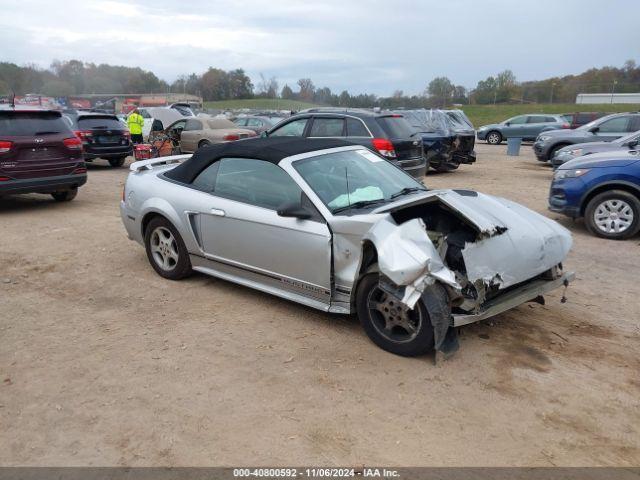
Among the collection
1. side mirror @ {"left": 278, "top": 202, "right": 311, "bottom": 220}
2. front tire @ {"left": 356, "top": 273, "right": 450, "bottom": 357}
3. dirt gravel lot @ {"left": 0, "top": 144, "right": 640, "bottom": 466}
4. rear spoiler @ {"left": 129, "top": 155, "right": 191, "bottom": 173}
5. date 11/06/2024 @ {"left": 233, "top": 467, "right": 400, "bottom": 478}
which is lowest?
date 11/06/2024 @ {"left": 233, "top": 467, "right": 400, "bottom": 478}

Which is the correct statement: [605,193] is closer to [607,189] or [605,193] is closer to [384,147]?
[607,189]

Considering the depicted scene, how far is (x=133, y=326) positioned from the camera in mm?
4414

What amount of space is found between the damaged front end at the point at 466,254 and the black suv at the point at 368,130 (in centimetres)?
547

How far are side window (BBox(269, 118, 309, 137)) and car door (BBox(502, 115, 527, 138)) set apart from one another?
62.2 feet

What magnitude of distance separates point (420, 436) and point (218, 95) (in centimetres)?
9611

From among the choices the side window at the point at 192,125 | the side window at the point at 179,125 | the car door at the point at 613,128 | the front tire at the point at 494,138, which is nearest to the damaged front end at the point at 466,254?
the car door at the point at 613,128

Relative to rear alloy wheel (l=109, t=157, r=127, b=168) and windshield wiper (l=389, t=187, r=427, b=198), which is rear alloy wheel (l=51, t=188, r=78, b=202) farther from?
windshield wiper (l=389, t=187, r=427, b=198)

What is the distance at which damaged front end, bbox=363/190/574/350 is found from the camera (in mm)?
3527

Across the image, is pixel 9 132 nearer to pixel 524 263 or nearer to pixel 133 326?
pixel 133 326

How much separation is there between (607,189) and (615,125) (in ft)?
27.2

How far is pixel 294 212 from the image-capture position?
13.7ft

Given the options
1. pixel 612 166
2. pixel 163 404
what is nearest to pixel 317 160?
pixel 163 404

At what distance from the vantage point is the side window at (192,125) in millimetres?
16266

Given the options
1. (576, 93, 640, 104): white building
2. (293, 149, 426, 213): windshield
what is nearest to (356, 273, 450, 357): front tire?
(293, 149, 426, 213): windshield
